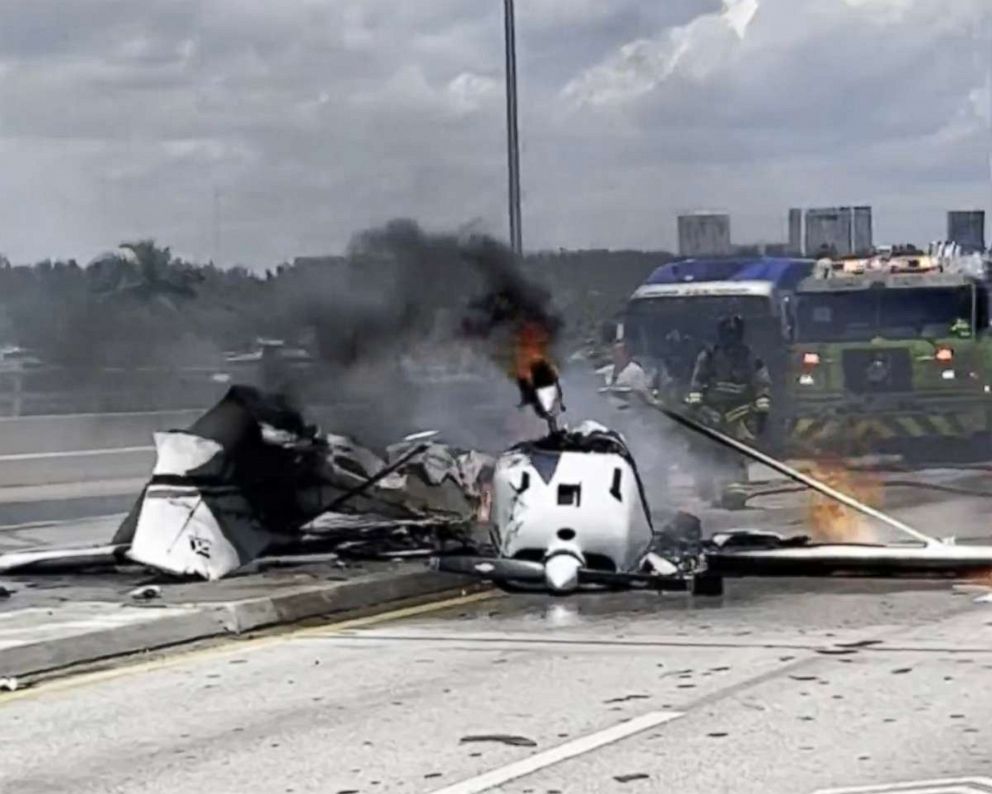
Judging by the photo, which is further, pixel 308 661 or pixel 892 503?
pixel 892 503

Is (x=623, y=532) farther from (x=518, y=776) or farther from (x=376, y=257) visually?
(x=518, y=776)

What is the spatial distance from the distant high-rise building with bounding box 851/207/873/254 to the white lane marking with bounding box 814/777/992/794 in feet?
43.0

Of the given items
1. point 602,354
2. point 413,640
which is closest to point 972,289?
point 602,354

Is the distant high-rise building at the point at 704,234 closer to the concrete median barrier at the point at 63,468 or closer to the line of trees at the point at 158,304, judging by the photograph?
the line of trees at the point at 158,304

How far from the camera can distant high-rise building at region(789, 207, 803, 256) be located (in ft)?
63.6

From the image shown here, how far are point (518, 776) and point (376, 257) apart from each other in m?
8.31

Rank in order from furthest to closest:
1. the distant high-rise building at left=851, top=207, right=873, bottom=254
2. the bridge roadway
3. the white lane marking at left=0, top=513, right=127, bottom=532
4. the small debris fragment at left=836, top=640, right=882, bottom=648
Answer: the distant high-rise building at left=851, top=207, right=873, bottom=254
the white lane marking at left=0, top=513, right=127, bottom=532
the small debris fragment at left=836, top=640, right=882, bottom=648
the bridge roadway

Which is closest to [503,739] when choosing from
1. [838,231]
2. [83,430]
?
[83,430]

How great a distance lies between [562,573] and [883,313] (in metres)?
13.5

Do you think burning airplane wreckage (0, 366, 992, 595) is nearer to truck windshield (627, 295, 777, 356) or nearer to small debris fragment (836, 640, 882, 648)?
small debris fragment (836, 640, 882, 648)

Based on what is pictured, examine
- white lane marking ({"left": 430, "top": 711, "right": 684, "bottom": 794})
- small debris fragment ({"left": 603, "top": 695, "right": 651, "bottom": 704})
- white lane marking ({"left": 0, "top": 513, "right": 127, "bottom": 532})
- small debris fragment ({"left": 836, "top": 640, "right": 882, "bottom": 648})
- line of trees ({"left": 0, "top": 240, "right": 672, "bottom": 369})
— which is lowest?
white lane marking ({"left": 0, "top": 513, "right": 127, "bottom": 532})

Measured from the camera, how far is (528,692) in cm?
953

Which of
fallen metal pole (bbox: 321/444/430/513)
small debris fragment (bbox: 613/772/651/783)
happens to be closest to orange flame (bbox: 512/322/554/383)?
fallen metal pole (bbox: 321/444/430/513)

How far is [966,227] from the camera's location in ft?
73.9
